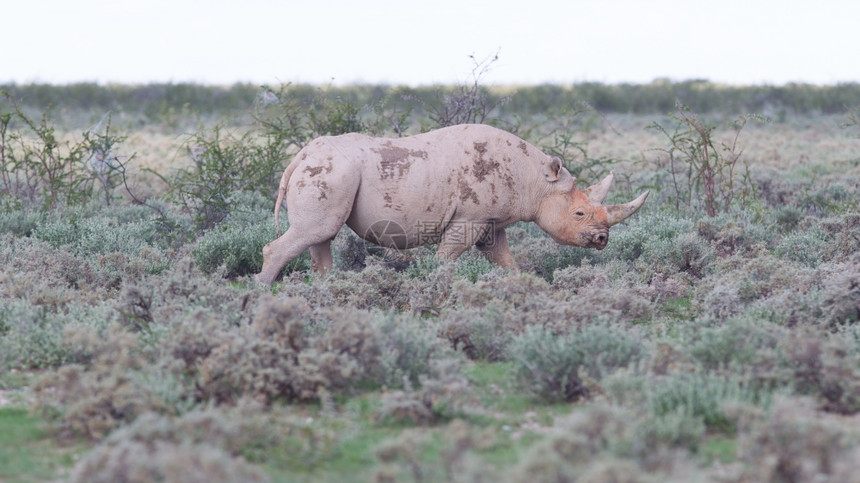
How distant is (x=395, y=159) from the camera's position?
884cm

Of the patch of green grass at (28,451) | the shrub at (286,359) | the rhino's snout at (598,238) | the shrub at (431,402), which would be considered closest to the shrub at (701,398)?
the shrub at (431,402)

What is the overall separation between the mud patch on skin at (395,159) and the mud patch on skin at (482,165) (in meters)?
0.52

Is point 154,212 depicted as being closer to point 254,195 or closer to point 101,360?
point 254,195

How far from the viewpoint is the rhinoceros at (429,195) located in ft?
28.3

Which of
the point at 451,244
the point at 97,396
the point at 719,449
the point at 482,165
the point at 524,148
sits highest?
the point at 524,148

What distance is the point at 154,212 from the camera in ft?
43.5

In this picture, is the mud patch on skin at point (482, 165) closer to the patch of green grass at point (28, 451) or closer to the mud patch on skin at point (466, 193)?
the mud patch on skin at point (466, 193)

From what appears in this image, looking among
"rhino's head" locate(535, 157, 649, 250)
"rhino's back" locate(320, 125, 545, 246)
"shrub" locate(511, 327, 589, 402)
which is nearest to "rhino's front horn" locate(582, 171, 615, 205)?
"rhino's head" locate(535, 157, 649, 250)

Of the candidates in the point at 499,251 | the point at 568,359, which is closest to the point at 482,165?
the point at 499,251

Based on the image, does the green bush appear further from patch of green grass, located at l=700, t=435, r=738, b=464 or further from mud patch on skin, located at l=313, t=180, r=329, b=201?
patch of green grass, located at l=700, t=435, r=738, b=464

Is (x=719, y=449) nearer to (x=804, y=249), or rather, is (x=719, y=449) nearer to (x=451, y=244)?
(x=451, y=244)

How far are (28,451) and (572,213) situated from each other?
6.07 m

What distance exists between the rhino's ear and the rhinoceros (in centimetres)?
1

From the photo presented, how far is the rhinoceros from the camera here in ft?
28.3
